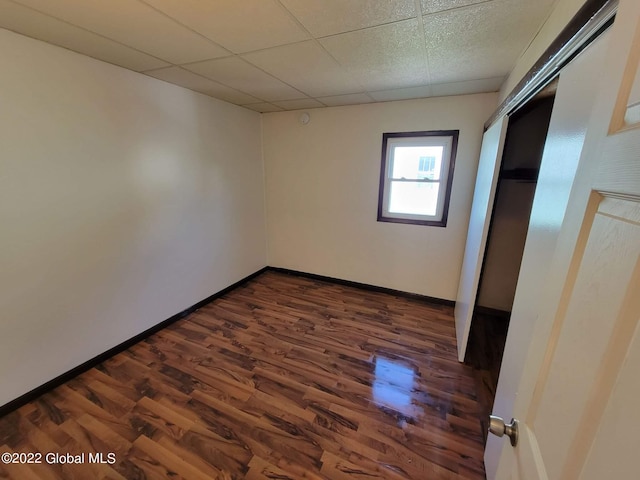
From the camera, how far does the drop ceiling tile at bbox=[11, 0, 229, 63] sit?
4.00 feet

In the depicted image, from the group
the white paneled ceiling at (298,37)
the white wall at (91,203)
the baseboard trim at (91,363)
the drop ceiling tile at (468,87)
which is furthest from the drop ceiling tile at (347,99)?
the baseboard trim at (91,363)

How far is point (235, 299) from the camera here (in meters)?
3.22

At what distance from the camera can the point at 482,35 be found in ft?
4.73

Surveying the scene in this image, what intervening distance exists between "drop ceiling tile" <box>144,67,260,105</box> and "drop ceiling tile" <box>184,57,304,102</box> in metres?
0.11

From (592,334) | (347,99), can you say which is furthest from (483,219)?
(347,99)

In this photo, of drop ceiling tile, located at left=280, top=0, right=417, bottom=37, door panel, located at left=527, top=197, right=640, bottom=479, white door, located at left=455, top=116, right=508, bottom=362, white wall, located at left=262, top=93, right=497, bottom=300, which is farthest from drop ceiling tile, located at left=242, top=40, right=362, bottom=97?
door panel, located at left=527, top=197, right=640, bottom=479

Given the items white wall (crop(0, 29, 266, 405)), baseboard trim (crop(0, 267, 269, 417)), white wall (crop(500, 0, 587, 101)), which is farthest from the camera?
baseboard trim (crop(0, 267, 269, 417))

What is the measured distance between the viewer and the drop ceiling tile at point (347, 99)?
2.65 metres

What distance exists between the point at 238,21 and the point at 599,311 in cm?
182

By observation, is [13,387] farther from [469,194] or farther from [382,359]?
[469,194]

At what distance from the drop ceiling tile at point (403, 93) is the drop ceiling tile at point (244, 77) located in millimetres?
809

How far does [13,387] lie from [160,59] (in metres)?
2.44

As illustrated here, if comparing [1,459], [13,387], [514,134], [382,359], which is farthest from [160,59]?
[514,134]

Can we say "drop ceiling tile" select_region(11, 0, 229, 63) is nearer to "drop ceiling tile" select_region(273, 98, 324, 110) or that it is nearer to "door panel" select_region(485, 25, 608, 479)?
"drop ceiling tile" select_region(273, 98, 324, 110)
